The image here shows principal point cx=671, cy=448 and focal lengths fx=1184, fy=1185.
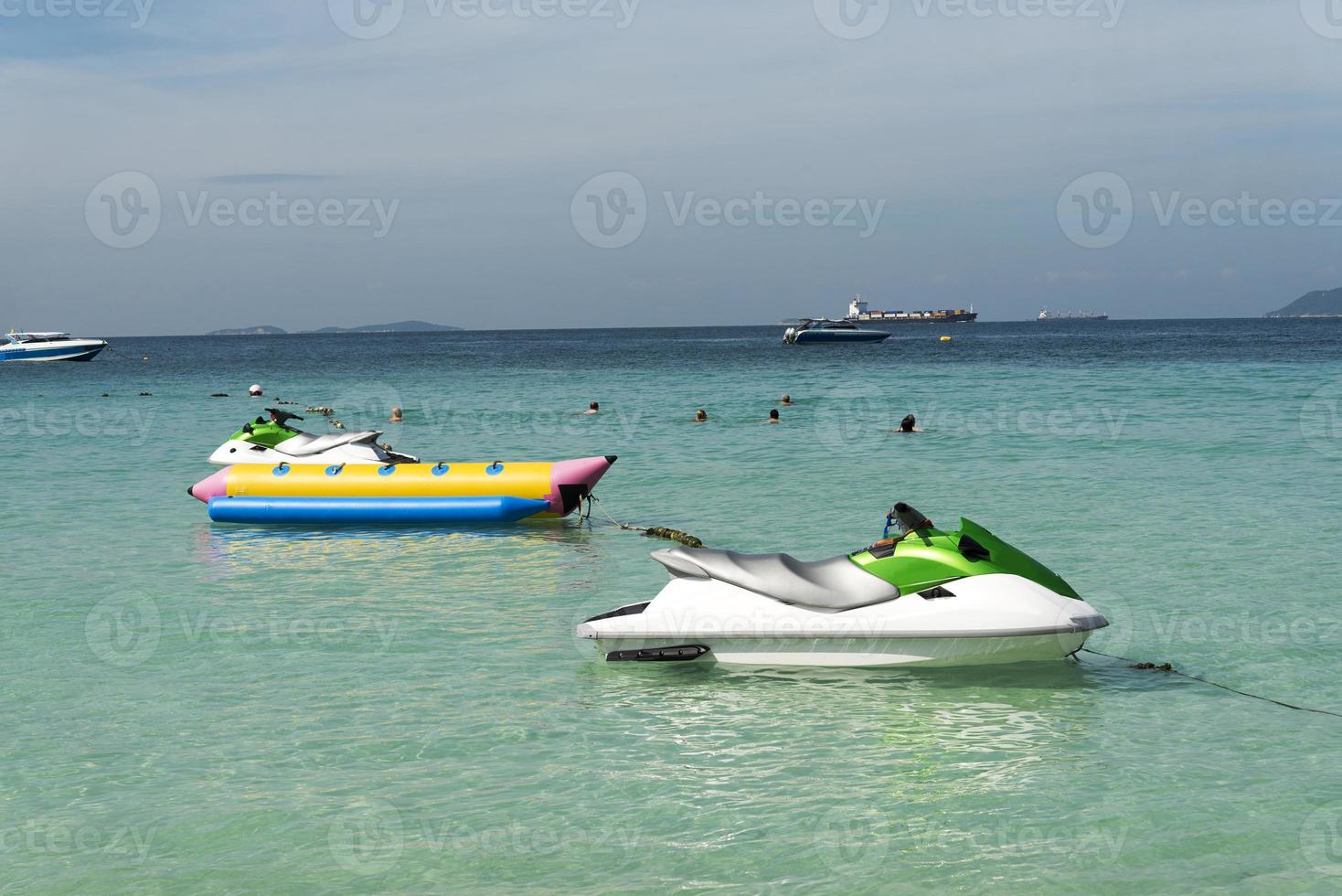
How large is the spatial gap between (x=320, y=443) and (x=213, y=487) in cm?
170

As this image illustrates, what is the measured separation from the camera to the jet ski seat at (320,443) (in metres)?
17.0

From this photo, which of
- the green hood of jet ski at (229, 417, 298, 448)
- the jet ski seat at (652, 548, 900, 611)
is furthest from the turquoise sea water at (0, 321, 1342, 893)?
the green hood of jet ski at (229, 417, 298, 448)

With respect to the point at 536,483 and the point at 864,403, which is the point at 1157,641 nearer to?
the point at 536,483

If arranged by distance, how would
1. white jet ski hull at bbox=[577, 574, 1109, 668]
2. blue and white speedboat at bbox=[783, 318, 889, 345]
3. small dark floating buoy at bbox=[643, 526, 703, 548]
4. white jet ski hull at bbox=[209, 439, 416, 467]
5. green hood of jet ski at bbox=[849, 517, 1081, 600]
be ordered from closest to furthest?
1. white jet ski hull at bbox=[577, 574, 1109, 668]
2. green hood of jet ski at bbox=[849, 517, 1081, 600]
3. small dark floating buoy at bbox=[643, 526, 703, 548]
4. white jet ski hull at bbox=[209, 439, 416, 467]
5. blue and white speedboat at bbox=[783, 318, 889, 345]

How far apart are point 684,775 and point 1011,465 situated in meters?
15.5

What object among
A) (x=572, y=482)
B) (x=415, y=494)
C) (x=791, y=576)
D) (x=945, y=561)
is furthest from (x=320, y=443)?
(x=945, y=561)

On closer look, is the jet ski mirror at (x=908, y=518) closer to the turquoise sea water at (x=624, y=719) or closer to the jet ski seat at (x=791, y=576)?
the jet ski seat at (x=791, y=576)

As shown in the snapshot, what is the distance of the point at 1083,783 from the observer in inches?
261

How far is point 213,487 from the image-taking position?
16.5 m

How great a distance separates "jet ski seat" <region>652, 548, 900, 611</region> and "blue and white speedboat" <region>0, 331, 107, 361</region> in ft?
291

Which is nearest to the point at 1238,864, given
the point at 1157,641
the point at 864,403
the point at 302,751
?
the point at 1157,641

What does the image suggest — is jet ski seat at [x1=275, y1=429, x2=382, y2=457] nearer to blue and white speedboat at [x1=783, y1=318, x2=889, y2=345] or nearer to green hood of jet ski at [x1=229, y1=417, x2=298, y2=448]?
green hood of jet ski at [x1=229, y1=417, x2=298, y2=448]

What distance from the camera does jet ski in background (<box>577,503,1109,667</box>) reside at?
26.8 feet

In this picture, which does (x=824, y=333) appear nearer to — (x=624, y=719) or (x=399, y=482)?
(x=399, y=482)
